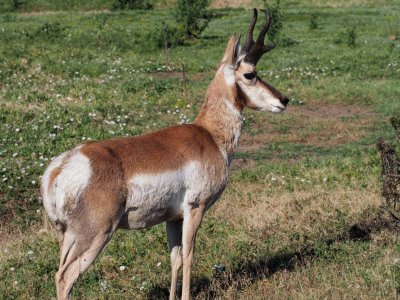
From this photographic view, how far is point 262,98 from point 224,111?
1.32 ft

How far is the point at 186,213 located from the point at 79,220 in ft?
3.60

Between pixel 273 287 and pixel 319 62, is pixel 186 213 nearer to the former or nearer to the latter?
pixel 273 287

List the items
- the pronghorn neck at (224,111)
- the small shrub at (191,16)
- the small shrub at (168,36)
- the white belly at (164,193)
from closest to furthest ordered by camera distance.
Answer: the white belly at (164,193)
the pronghorn neck at (224,111)
the small shrub at (168,36)
the small shrub at (191,16)

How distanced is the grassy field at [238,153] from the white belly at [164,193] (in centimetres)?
97

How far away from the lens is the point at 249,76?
24.6 feet

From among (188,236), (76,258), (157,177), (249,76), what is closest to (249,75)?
(249,76)

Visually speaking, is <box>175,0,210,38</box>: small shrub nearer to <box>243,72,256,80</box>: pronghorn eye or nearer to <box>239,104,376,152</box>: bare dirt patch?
<box>239,104,376,152</box>: bare dirt patch

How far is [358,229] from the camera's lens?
8.76m

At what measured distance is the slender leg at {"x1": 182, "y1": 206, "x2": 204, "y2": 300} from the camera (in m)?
6.87

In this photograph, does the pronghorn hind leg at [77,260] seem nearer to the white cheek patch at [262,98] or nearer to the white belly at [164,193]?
the white belly at [164,193]

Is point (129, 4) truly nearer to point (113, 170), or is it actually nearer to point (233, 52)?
point (233, 52)

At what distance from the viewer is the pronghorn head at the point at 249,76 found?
750 centimetres

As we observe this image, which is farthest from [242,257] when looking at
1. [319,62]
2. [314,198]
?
[319,62]

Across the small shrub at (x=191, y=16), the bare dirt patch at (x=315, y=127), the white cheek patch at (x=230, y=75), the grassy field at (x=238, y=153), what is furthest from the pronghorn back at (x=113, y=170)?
the small shrub at (x=191, y=16)
